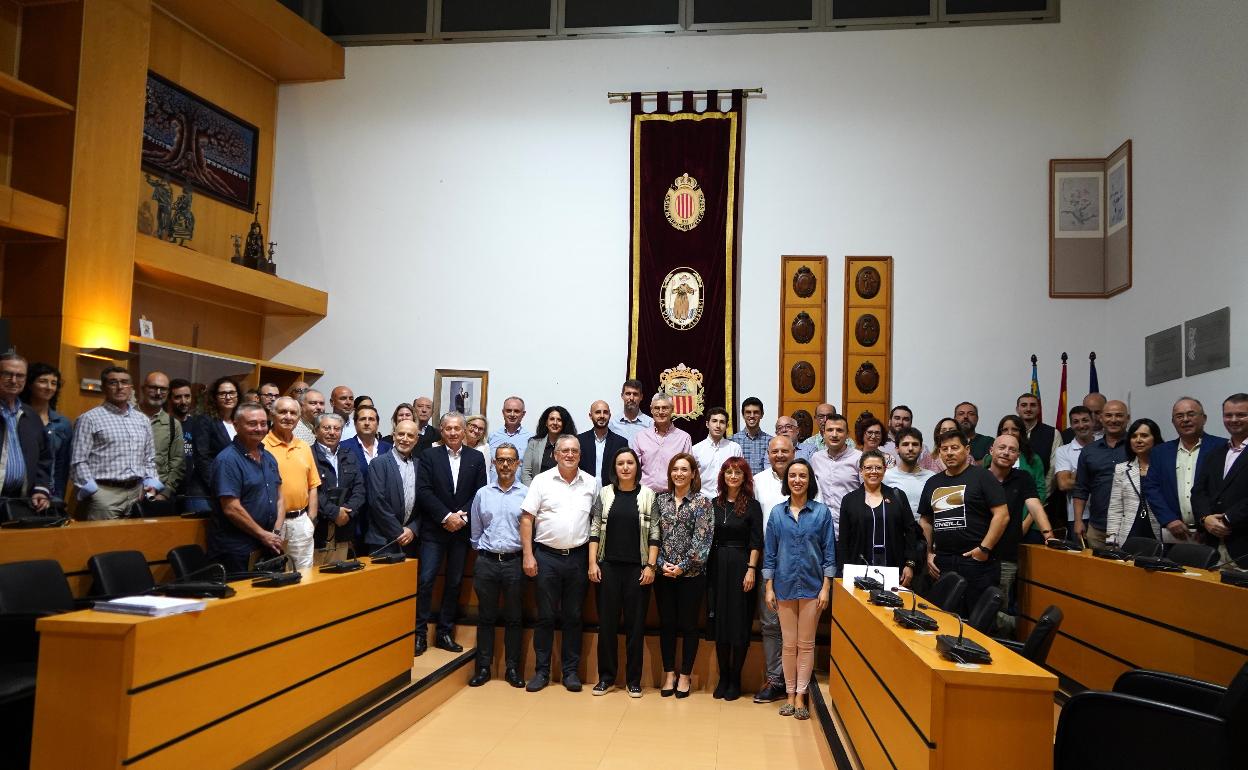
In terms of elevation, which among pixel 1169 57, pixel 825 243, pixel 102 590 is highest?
pixel 1169 57

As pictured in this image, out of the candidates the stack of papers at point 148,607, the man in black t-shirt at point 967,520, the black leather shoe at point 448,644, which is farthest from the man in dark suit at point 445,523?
the man in black t-shirt at point 967,520

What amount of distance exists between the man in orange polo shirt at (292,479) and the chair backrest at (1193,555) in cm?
448

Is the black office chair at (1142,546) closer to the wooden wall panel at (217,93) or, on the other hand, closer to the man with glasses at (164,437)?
the man with glasses at (164,437)

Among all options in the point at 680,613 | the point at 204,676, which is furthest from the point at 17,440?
the point at 680,613

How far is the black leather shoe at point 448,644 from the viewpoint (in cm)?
565

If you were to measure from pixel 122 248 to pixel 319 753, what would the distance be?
473 cm

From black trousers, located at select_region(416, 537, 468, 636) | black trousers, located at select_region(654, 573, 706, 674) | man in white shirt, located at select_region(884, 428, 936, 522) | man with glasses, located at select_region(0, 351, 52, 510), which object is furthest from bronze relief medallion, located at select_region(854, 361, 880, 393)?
man with glasses, located at select_region(0, 351, 52, 510)

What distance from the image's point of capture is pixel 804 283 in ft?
26.7

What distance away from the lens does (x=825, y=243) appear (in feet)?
26.8

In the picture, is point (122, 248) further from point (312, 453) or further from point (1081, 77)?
point (1081, 77)

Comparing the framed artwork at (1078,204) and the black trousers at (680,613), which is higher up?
the framed artwork at (1078,204)

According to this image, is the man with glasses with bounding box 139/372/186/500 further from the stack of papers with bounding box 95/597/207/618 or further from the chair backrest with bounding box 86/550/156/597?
the stack of papers with bounding box 95/597/207/618

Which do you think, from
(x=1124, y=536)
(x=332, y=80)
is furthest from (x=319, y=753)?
(x=332, y=80)

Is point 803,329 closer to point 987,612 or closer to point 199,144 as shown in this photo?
point 987,612
